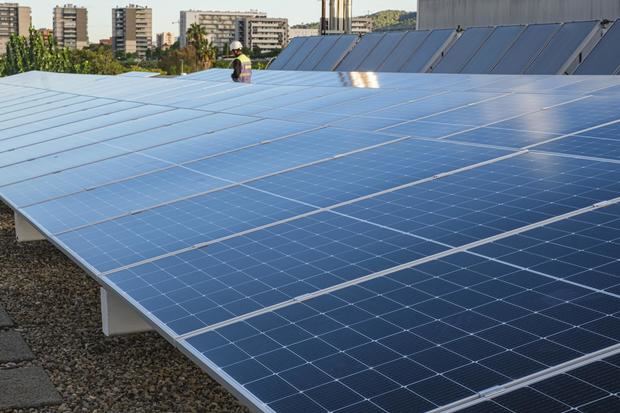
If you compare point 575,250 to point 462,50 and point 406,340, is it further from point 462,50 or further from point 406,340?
point 462,50

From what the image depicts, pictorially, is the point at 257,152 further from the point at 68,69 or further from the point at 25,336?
the point at 68,69

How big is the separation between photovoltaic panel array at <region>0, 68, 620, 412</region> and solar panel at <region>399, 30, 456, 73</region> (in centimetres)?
1599

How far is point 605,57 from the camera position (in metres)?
24.8

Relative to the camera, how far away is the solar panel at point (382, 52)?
117ft

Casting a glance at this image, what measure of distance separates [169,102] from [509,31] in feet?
44.3

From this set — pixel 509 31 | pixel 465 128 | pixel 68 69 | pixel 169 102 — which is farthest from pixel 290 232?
pixel 68 69

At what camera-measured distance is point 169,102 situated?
2255 centimetres

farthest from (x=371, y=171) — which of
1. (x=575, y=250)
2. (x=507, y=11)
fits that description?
(x=507, y=11)

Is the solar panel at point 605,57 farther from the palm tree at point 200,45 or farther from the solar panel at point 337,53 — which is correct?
the palm tree at point 200,45

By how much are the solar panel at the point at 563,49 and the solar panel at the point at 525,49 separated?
271 mm

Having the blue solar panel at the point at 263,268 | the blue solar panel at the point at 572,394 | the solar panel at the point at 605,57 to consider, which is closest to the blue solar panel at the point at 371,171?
the blue solar panel at the point at 263,268

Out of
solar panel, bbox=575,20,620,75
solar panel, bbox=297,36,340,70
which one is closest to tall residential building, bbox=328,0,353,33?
solar panel, bbox=297,36,340,70

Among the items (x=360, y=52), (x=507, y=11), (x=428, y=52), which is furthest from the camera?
(x=507, y=11)

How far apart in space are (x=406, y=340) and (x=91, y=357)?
6249 mm
